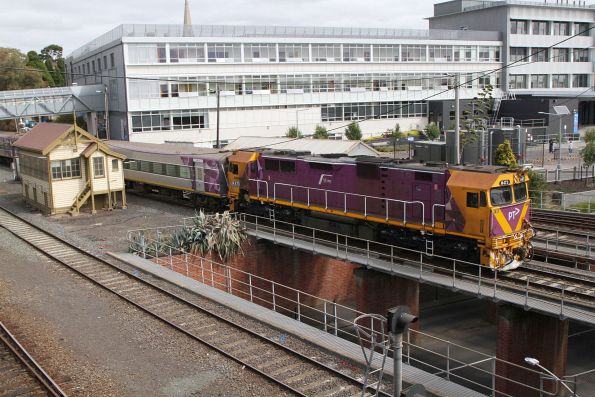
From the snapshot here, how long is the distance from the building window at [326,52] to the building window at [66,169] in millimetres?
43080

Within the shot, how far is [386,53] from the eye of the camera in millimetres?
76500

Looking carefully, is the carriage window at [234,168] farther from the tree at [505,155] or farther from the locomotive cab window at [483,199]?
the tree at [505,155]

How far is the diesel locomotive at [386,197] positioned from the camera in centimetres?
1952

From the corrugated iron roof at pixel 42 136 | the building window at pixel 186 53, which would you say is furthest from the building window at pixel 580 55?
the corrugated iron roof at pixel 42 136

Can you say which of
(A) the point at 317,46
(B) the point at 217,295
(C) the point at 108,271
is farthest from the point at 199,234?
(A) the point at 317,46

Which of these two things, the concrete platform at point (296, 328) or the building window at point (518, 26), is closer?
the concrete platform at point (296, 328)

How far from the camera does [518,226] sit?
20.0 m

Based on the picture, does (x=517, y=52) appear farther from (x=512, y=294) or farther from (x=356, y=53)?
(x=512, y=294)

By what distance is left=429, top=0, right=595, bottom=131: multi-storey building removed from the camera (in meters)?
82.8

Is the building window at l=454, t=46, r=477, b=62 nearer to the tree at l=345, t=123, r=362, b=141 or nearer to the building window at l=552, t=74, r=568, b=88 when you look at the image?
the building window at l=552, t=74, r=568, b=88

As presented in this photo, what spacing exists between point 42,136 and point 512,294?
28.3m

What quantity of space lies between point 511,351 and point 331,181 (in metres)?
10.4

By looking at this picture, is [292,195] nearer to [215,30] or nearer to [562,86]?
[215,30]

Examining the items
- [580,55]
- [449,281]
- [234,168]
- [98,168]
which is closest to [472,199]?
[449,281]
